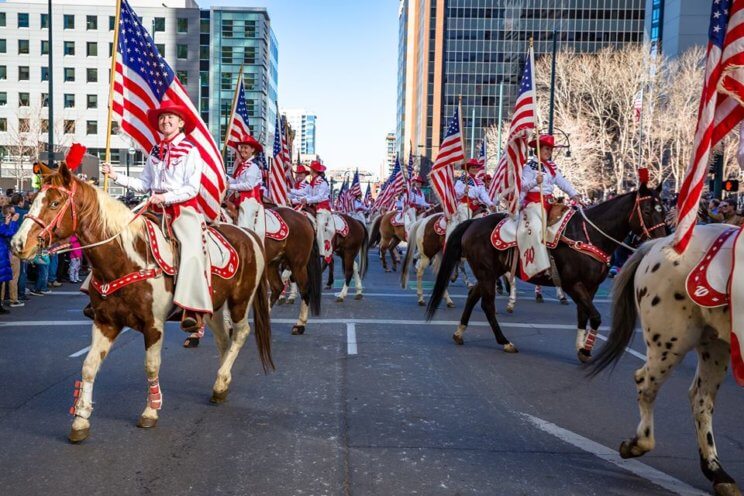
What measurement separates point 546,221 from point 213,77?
85420 mm

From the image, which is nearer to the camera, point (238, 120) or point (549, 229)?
point (549, 229)

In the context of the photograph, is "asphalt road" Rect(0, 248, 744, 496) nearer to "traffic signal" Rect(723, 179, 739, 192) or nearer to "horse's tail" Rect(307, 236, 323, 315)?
"horse's tail" Rect(307, 236, 323, 315)

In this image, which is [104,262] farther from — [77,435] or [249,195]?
[249,195]

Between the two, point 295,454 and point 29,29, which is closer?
point 295,454

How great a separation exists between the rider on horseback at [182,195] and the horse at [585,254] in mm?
4727

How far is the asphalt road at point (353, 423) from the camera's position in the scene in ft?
15.8

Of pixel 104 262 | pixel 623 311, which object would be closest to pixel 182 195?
pixel 104 262

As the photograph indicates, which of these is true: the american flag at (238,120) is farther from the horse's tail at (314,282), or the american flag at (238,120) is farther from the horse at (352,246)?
the horse at (352,246)

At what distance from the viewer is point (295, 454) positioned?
5301 mm

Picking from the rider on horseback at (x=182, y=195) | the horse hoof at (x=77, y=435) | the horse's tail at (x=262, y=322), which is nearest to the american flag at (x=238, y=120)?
the horse's tail at (x=262, y=322)

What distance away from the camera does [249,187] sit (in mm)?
10727

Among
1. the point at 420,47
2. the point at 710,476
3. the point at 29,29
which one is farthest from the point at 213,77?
the point at 710,476

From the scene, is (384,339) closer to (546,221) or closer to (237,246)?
(546,221)

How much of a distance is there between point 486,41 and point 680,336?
114 m
